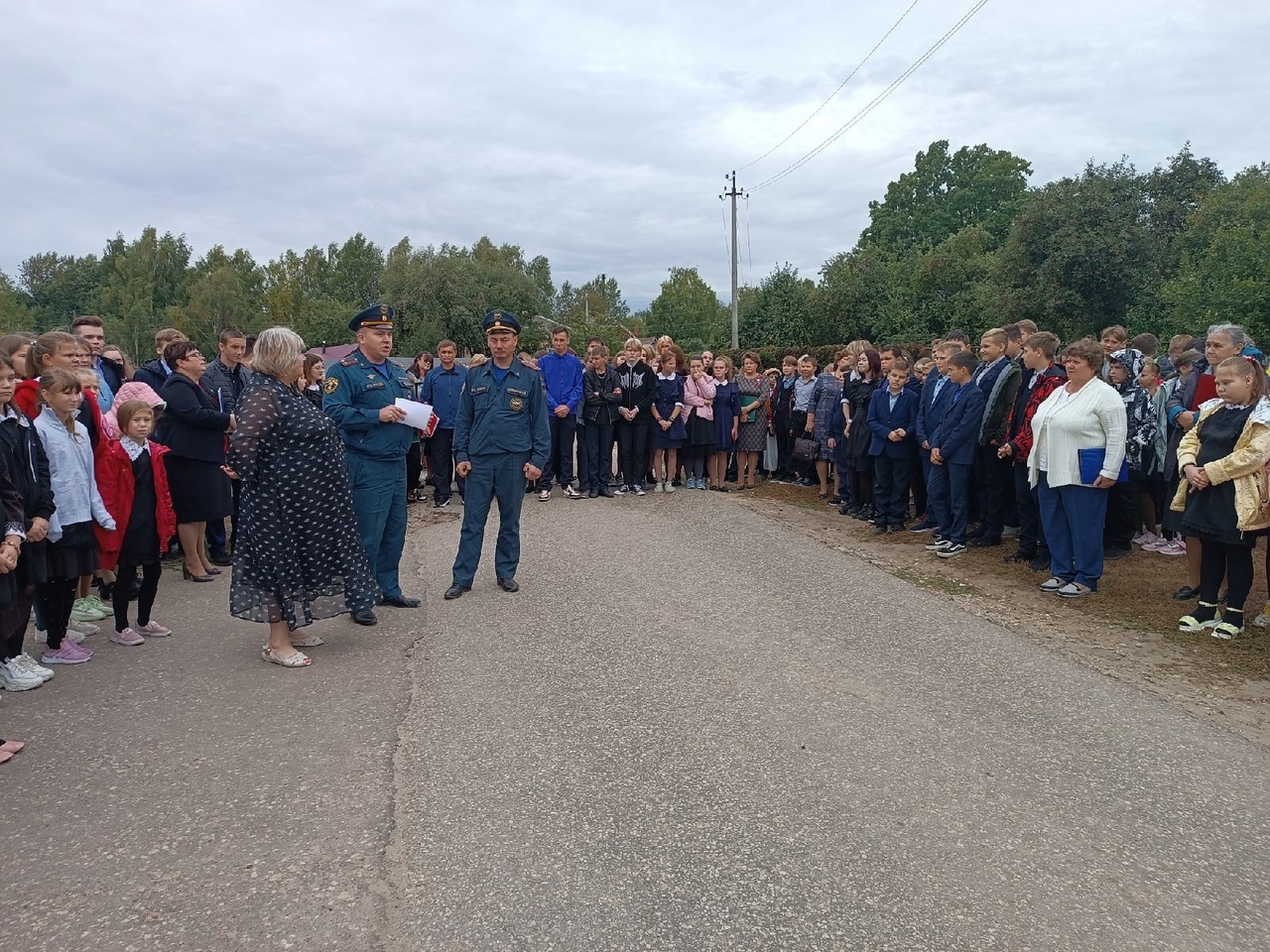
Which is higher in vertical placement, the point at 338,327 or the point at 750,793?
the point at 338,327

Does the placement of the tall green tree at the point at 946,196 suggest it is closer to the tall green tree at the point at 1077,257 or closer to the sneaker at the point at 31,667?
the tall green tree at the point at 1077,257

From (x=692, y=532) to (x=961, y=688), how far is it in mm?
4719

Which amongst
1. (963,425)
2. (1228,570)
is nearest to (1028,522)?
(963,425)

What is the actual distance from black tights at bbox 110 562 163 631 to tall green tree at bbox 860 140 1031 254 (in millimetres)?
64110

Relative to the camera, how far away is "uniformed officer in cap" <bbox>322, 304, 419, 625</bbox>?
6320mm

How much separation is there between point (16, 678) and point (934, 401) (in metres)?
7.93

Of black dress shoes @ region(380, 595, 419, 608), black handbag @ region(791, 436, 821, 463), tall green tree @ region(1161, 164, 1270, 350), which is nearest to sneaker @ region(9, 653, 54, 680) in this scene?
black dress shoes @ region(380, 595, 419, 608)

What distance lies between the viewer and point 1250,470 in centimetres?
571

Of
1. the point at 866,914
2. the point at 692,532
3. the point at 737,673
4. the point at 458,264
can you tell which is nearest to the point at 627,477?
the point at 692,532

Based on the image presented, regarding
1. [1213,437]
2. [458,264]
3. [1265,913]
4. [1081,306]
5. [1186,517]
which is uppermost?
[458,264]

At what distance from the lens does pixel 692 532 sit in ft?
30.9

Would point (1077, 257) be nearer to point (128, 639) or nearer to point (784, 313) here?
point (784, 313)

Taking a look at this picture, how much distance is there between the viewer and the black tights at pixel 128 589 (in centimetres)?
584

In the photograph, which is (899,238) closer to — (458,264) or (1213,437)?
(458,264)
